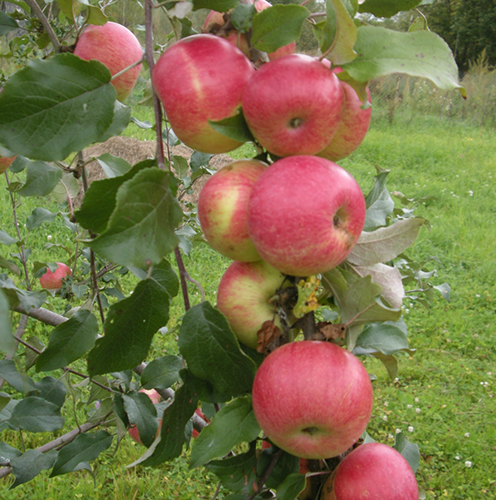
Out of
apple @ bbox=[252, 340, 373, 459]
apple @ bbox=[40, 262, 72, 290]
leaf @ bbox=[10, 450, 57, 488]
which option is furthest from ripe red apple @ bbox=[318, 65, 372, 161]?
apple @ bbox=[40, 262, 72, 290]

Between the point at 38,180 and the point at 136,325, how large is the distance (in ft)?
1.41

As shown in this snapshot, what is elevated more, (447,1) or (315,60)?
(315,60)

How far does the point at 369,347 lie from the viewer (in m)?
0.75

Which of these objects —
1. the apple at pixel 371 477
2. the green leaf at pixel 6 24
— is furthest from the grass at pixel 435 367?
the green leaf at pixel 6 24

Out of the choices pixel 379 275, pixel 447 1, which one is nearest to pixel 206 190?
pixel 379 275

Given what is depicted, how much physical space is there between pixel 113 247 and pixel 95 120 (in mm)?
210

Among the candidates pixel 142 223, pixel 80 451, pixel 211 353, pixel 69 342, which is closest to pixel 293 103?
pixel 142 223

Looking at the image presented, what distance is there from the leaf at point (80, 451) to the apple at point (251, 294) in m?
0.53

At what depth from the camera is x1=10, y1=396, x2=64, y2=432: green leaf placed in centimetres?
104

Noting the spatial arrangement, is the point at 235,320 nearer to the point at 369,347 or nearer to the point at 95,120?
the point at 369,347

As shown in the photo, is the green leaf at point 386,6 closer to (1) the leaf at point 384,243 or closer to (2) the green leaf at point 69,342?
(1) the leaf at point 384,243

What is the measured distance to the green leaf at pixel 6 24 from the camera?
0.93 metres

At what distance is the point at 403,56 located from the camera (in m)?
0.55

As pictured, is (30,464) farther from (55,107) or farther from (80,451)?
(55,107)
